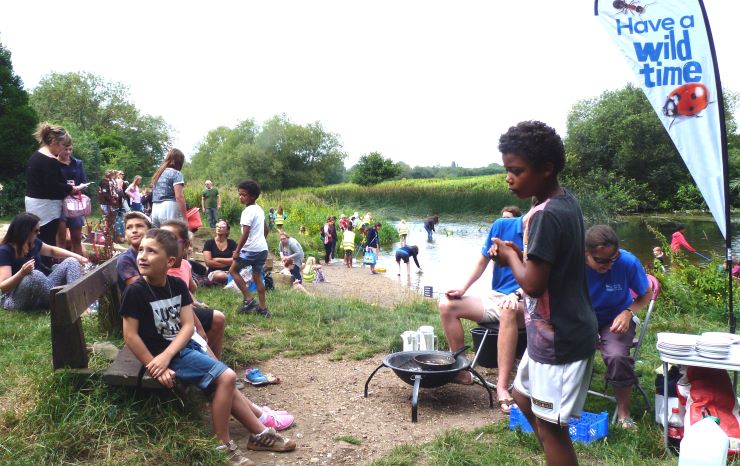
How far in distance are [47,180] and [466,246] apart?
63.1 feet

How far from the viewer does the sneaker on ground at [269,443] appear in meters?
3.49

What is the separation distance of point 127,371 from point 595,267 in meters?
2.99

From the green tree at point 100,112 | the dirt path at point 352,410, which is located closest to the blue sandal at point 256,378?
the dirt path at point 352,410

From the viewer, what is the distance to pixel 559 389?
2346mm

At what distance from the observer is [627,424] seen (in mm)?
3760

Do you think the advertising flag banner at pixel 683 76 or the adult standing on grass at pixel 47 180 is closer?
the advertising flag banner at pixel 683 76

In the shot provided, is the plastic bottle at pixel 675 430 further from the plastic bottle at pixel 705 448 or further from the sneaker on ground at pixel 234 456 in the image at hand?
the sneaker on ground at pixel 234 456

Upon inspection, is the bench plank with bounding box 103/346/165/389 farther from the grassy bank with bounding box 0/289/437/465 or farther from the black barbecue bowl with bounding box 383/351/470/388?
the black barbecue bowl with bounding box 383/351/470/388

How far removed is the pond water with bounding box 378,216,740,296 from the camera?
1585 cm

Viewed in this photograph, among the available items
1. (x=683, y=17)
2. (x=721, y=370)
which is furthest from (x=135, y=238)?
(x=683, y=17)

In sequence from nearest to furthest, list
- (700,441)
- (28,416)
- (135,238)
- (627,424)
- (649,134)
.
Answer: (700,441) → (28,416) → (627,424) → (135,238) → (649,134)

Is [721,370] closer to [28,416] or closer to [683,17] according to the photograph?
[683,17]

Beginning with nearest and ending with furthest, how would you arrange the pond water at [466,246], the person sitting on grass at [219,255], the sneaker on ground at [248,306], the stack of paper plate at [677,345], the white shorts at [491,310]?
the stack of paper plate at [677,345]
the white shorts at [491,310]
the sneaker on ground at [248,306]
the person sitting on grass at [219,255]
the pond water at [466,246]

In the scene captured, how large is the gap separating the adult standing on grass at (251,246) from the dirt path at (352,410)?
1.58 metres
